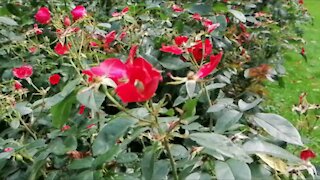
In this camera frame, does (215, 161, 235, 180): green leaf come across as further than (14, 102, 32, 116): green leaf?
No

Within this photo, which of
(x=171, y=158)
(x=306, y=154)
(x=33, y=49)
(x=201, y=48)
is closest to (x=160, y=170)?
(x=171, y=158)

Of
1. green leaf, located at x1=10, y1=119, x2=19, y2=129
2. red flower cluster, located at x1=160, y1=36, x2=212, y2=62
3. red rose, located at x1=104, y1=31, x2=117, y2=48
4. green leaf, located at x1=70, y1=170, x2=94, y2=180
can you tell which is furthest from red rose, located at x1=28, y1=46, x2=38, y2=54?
green leaf, located at x1=70, y1=170, x2=94, y2=180

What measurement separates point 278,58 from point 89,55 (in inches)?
59.1

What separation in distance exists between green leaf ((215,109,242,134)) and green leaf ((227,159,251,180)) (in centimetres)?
12

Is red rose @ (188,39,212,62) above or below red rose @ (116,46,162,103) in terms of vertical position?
below

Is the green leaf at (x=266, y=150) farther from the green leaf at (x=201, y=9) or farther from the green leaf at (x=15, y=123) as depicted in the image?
the green leaf at (x=201, y=9)

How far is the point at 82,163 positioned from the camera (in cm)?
106

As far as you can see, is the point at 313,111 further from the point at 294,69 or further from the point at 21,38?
the point at 294,69

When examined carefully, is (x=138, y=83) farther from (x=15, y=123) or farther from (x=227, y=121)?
(x=15, y=123)

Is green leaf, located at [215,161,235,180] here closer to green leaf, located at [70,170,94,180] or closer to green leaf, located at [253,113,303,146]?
green leaf, located at [253,113,303,146]

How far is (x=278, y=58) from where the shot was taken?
2875 millimetres

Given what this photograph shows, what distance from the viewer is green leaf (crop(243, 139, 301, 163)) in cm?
96

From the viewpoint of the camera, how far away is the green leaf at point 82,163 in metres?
1.05

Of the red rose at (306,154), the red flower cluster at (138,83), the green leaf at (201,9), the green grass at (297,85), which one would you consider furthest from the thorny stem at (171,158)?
the green grass at (297,85)
